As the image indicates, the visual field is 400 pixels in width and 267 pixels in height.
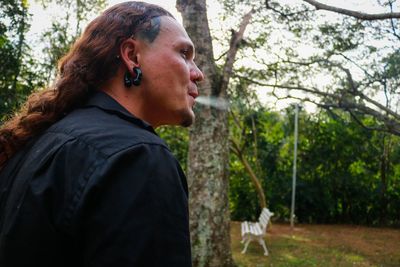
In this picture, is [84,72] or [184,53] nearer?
[84,72]

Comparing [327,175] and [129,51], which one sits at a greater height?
[129,51]

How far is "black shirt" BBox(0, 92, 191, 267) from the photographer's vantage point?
844 millimetres

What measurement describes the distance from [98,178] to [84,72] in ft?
1.60

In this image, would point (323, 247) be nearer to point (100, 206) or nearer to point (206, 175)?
point (206, 175)

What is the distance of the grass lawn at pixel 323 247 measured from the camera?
1075 cm

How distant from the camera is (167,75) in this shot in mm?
1275

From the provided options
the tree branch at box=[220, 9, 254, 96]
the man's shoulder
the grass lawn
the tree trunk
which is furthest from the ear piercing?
the grass lawn

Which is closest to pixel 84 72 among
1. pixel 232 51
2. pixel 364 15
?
pixel 364 15

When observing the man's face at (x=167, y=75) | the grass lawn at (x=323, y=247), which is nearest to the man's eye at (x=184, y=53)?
the man's face at (x=167, y=75)

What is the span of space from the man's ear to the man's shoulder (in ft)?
0.66

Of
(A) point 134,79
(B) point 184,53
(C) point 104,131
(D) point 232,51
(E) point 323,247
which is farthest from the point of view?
(E) point 323,247

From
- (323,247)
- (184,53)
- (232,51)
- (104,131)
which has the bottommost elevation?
(323,247)

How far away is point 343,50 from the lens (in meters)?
9.66

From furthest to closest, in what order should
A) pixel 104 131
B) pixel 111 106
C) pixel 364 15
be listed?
pixel 364 15 < pixel 111 106 < pixel 104 131
